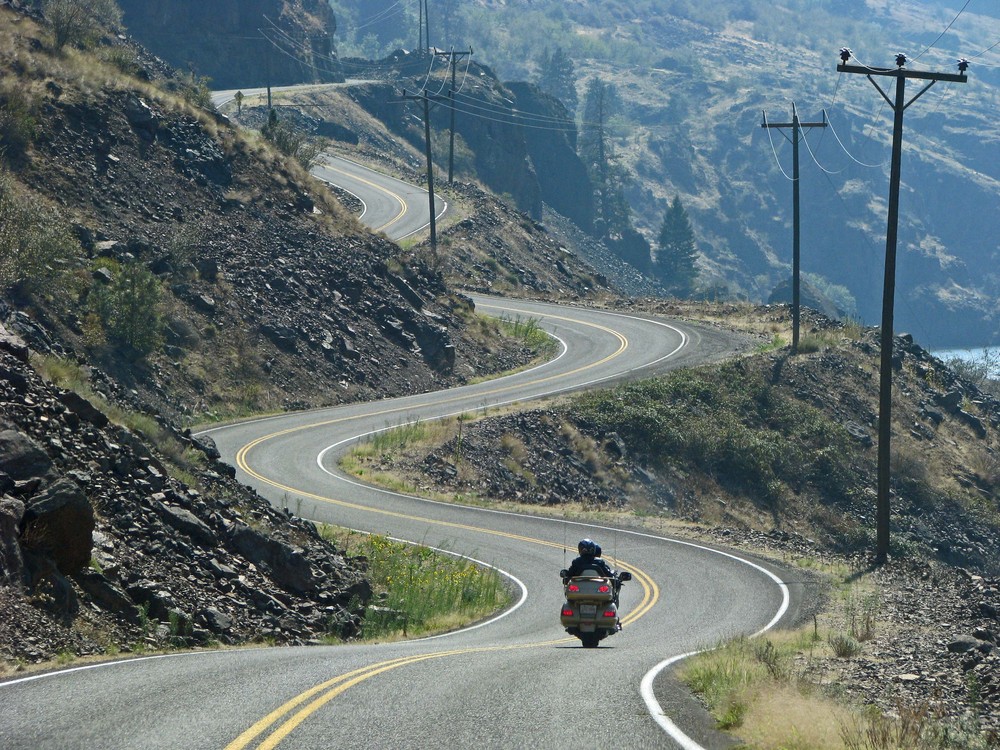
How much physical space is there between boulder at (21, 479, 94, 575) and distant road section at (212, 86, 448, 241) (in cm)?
5489

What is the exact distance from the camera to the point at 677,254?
160000 mm

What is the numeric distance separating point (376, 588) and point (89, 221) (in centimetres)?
2565

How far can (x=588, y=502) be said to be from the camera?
3619 cm

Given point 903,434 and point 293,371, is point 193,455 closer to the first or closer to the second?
point 293,371

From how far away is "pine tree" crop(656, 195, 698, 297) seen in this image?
15850 cm

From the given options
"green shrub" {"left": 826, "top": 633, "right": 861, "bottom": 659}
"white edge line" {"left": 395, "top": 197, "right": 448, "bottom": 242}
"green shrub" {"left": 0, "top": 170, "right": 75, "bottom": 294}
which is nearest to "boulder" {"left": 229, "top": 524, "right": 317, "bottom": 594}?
"green shrub" {"left": 826, "top": 633, "right": 861, "bottom": 659}

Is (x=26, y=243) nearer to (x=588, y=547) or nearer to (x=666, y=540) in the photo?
(x=666, y=540)

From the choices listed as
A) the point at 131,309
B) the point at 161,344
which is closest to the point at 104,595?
the point at 131,309

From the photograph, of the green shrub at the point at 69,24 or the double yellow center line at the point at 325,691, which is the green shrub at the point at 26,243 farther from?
the double yellow center line at the point at 325,691

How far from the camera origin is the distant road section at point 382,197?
71625mm

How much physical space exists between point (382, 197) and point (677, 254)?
8694 centimetres

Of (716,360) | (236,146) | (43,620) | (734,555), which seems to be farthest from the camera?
(236,146)

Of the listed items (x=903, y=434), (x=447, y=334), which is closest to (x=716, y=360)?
(x=903, y=434)

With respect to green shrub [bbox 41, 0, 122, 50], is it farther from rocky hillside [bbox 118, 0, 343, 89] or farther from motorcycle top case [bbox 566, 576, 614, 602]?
rocky hillside [bbox 118, 0, 343, 89]
